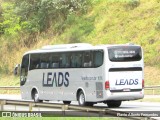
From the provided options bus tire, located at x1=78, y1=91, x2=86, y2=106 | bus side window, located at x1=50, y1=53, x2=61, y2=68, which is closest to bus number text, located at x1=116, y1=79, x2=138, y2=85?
bus tire, located at x1=78, y1=91, x2=86, y2=106

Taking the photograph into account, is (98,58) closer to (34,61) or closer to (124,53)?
(124,53)

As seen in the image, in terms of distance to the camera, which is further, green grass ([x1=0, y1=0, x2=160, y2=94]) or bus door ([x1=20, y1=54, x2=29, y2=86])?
green grass ([x1=0, y1=0, x2=160, y2=94])

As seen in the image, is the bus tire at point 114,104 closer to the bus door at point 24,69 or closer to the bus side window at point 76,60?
the bus side window at point 76,60

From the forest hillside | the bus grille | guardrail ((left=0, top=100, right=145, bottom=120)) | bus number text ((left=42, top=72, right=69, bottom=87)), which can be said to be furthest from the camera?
the forest hillside

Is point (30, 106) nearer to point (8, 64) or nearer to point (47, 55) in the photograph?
point (47, 55)

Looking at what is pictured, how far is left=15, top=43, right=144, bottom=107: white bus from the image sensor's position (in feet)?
89.5

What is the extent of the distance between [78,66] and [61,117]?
8.97 meters

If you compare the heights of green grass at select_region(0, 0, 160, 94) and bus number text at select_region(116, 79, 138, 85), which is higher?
green grass at select_region(0, 0, 160, 94)

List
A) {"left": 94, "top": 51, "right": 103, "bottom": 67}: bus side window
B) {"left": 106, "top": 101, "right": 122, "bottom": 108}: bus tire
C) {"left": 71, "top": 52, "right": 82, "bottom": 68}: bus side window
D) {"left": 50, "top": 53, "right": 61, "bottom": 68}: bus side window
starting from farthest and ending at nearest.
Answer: {"left": 50, "top": 53, "right": 61, "bottom": 68}: bus side window → {"left": 106, "top": 101, "right": 122, "bottom": 108}: bus tire → {"left": 71, "top": 52, "right": 82, "bottom": 68}: bus side window → {"left": 94, "top": 51, "right": 103, "bottom": 67}: bus side window

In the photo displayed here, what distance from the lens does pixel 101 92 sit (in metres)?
27.4

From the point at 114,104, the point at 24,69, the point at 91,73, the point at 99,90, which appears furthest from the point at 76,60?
the point at 24,69

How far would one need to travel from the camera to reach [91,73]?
28.2 m

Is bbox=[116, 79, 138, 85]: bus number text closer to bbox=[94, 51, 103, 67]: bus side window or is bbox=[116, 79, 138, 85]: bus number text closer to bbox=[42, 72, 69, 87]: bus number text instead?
bbox=[94, 51, 103, 67]: bus side window

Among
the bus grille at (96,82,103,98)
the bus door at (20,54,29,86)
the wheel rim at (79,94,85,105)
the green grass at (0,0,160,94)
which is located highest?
the green grass at (0,0,160,94)
